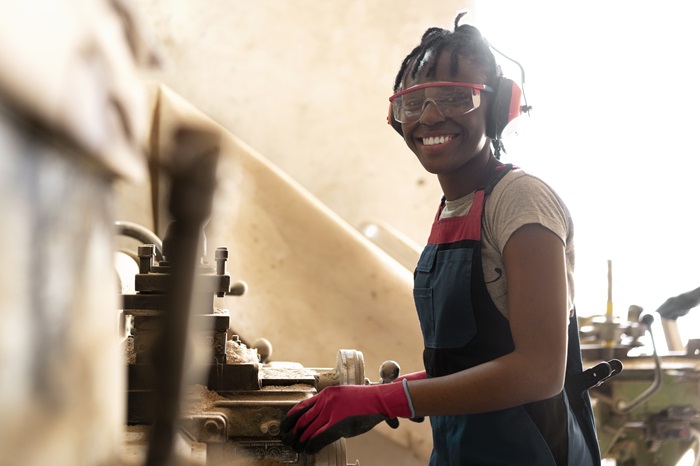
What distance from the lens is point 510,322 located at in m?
1.31

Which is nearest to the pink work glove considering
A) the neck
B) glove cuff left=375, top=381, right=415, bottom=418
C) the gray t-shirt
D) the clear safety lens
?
glove cuff left=375, top=381, right=415, bottom=418

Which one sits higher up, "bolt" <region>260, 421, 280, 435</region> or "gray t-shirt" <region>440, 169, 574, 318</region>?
"gray t-shirt" <region>440, 169, 574, 318</region>

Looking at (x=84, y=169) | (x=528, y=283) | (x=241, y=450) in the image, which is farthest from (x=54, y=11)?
(x=241, y=450)

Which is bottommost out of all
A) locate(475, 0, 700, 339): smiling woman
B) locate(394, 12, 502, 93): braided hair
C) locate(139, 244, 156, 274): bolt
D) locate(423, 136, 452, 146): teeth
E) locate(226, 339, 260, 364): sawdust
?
locate(226, 339, 260, 364): sawdust

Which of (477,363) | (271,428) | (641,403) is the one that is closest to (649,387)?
(641,403)

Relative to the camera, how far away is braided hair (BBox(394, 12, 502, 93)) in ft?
4.98

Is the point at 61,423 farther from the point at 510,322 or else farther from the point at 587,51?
the point at 587,51

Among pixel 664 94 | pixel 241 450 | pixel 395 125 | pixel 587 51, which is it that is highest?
pixel 587 51

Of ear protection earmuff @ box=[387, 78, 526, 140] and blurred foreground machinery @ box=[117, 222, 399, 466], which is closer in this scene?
blurred foreground machinery @ box=[117, 222, 399, 466]

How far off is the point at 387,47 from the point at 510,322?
3.33 metres

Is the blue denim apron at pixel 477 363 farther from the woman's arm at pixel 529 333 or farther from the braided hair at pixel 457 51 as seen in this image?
the braided hair at pixel 457 51

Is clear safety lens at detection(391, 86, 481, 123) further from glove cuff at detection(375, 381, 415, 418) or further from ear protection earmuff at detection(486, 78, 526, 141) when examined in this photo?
glove cuff at detection(375, 381, 415, 418)

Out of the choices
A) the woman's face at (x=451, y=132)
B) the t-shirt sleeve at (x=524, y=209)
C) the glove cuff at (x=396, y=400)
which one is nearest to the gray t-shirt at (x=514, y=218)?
the t-shirt sleeve at (x=524, y=209)

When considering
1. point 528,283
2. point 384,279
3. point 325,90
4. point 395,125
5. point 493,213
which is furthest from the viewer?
point 325,90
